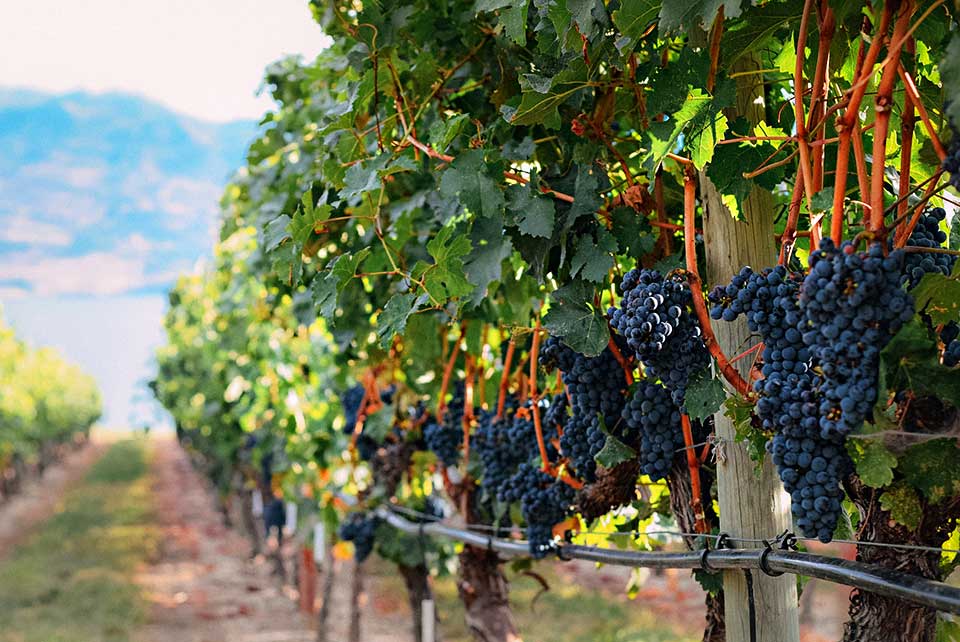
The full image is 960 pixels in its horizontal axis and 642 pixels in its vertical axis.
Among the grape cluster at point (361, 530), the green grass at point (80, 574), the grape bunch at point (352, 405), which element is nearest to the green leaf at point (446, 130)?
the grape bunch at point (352, 405)

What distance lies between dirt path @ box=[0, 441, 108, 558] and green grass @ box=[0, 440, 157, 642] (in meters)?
0.39

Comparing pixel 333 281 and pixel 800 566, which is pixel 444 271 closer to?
pixel 333 281

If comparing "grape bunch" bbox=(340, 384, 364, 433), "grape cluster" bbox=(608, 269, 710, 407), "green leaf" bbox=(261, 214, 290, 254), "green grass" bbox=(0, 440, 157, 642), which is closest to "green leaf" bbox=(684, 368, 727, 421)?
"grape cluster" bbox=(608, 269, 710, 407)

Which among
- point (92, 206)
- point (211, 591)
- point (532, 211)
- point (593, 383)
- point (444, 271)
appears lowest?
point (211, 591)

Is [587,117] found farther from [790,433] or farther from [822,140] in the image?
[790,433]

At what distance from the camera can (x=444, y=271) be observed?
6.51ft

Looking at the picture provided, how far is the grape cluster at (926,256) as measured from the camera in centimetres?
143

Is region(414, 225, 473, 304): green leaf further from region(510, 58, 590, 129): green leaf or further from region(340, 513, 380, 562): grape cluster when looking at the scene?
region(340, 513, 380, 562): grape cluster

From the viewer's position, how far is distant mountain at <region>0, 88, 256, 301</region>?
268ft

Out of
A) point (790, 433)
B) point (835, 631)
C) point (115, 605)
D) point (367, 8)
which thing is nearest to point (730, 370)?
point (790, 433)

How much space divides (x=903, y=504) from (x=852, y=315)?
43 centimetres

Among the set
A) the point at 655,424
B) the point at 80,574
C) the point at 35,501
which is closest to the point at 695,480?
Answer: the point at 655,424

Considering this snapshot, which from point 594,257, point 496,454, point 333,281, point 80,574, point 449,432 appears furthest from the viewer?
point 80,574

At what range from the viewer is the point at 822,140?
4.71ft
